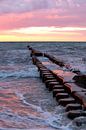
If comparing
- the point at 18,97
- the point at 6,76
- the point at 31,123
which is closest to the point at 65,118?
the point at 31,123

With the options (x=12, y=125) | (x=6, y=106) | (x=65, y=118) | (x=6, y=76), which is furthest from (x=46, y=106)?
(x=6, y=76)

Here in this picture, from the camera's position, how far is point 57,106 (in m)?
11.1

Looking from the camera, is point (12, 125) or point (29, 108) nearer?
point (12, 125)

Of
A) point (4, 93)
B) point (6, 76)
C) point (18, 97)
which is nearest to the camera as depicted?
point (18, 97)

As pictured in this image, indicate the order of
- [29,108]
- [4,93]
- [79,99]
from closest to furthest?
[79,99], [29,108], [4,93]

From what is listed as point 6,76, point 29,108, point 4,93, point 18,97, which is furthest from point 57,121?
point 6,76

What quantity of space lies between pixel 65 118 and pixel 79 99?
89 cm

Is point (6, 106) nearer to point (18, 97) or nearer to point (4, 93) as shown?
point (18, 97)

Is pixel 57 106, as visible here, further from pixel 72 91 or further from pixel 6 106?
pixel 6 106

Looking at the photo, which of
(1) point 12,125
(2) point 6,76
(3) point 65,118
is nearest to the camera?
(1) point 12,125

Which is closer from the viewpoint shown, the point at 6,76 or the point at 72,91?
the point at 72,91

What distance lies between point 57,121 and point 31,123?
2.19 ft

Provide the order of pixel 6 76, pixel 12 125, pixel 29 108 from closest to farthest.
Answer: pixel 12 125 < pixel 29 108 < pixel 6 76

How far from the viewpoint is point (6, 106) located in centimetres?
1116
